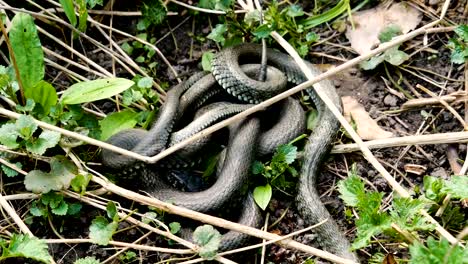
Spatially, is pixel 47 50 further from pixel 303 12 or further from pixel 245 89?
pixel 303 12

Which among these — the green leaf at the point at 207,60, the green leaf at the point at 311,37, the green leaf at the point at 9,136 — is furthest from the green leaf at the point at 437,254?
the green leaf at the point at 9,136

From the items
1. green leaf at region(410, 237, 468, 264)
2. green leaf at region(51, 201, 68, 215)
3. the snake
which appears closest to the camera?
green leaf at region(410, 237, 468, 264)

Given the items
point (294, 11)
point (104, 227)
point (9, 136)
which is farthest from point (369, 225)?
point (9, 136)

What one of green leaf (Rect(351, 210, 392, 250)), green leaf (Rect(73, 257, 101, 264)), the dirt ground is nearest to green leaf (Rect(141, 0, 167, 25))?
A: the dirt ground

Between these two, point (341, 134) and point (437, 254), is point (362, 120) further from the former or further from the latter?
point (437, 254)

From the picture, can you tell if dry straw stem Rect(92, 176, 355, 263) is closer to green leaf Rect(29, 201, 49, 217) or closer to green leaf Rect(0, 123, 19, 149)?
green leaf Rect(29, 201, 49, 217)

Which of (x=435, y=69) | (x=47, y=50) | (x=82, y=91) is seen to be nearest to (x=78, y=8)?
(x=47, y=50)

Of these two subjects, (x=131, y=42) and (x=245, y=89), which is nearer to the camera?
(x=245, y=89)
